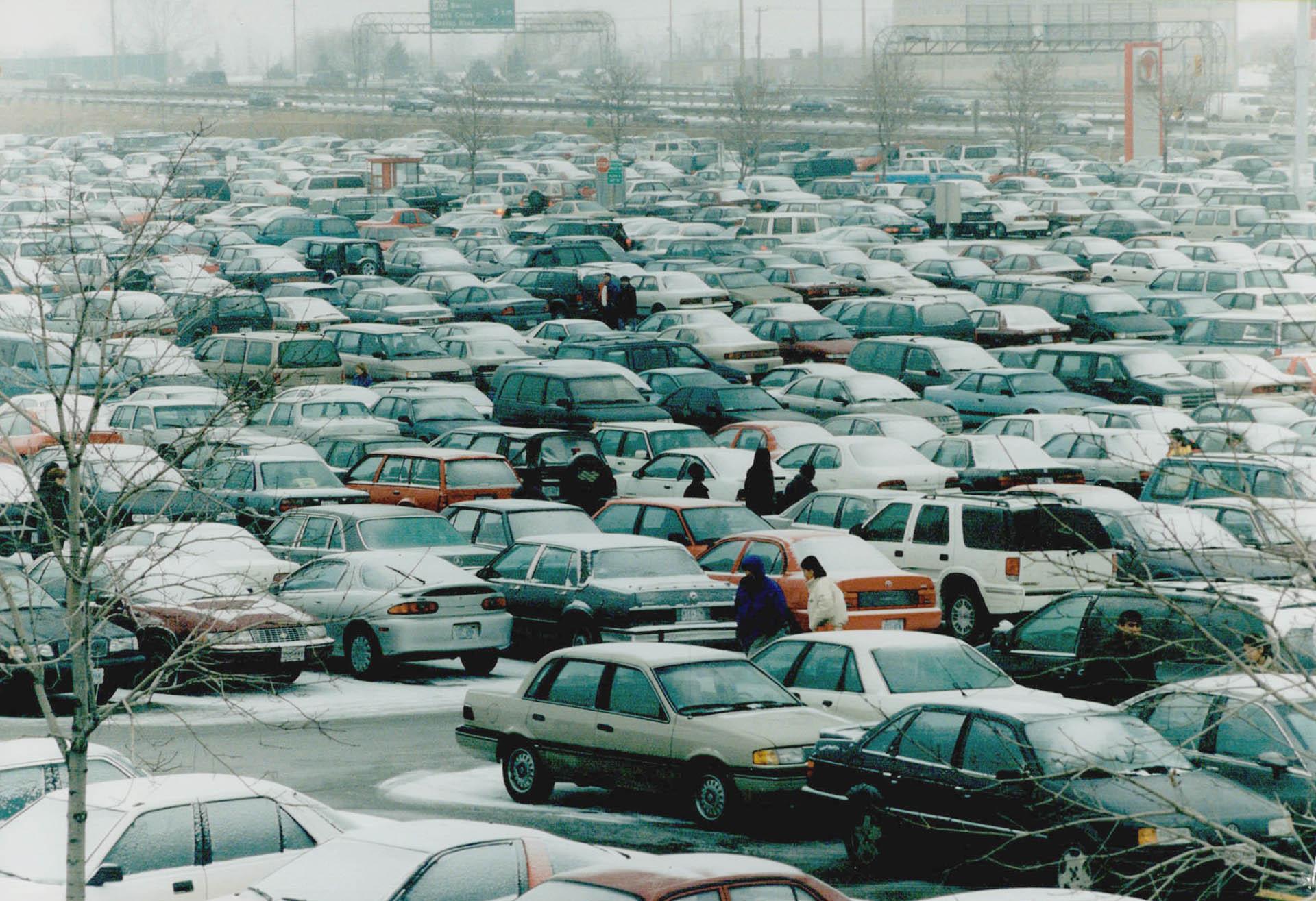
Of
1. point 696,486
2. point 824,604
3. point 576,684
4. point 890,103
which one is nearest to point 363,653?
point 824,604

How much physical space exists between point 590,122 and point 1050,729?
10256cm

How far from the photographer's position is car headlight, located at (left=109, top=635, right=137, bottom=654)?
1819 centimetres

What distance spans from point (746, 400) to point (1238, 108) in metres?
122

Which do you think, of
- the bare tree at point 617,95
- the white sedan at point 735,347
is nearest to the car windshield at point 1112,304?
the white sedan at point 735,347

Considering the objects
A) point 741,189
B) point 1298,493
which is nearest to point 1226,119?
→ point 741,189

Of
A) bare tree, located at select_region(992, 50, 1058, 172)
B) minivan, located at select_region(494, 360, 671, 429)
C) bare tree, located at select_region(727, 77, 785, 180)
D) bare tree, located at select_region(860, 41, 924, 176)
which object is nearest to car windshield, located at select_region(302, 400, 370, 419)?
minivan, located at select_region(494, 360, 671, 429)

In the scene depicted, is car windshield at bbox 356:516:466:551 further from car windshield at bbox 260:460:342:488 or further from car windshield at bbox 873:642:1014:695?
car windshield at bbox 873:642:1014:695

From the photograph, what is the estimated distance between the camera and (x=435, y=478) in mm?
26016

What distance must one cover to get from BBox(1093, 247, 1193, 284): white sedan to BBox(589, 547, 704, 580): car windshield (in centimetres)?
3176

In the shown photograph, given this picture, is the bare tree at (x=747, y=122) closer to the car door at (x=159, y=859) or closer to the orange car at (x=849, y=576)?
the orange car at (x=849, y=576)

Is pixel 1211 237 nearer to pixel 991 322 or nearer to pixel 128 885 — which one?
pixel 991 322

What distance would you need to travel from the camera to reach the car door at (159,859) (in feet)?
35.1

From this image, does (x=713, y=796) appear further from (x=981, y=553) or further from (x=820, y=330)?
(x=820, y=330)

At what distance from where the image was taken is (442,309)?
4412cm
